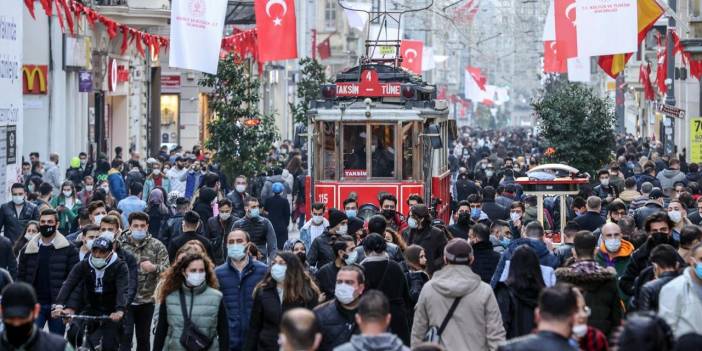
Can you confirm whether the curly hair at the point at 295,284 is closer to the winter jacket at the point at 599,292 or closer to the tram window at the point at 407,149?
the winter jacket at the point at 599,292

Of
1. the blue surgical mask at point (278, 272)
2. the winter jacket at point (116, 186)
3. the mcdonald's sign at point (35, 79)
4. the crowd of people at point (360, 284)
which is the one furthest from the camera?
the mcdonald's sign at point (35, 79)

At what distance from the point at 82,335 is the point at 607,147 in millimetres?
19780

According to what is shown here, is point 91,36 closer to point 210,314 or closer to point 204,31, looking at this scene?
point 204,31

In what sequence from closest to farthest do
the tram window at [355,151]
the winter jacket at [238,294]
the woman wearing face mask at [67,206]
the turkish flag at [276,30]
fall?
1. the winter jacket at [238,294]
2. the woman wearing face mask at [67,206]
3. the tram window at [355,151]
4. the turkish flag at [276,30]

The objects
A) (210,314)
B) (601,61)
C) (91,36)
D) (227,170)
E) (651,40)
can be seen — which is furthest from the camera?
(651,40)

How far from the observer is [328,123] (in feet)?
77.7

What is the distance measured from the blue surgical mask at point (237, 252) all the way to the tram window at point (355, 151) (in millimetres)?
10626

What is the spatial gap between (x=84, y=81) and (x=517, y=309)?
89.1ft

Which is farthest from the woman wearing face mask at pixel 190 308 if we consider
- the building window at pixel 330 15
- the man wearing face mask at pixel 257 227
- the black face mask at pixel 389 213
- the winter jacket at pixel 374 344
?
the building window at pixel 330 15

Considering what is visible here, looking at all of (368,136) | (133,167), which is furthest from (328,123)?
(133,167)

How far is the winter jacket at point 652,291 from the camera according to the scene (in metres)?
10.9

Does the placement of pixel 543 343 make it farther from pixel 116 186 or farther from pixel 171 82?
pixel 171 82

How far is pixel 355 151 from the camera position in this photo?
23672 millimetres

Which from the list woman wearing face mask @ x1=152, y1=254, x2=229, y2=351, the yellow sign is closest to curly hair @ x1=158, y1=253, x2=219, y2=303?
woman wearing face mask @ x1=152, y1=254, x2=229, y2=351
